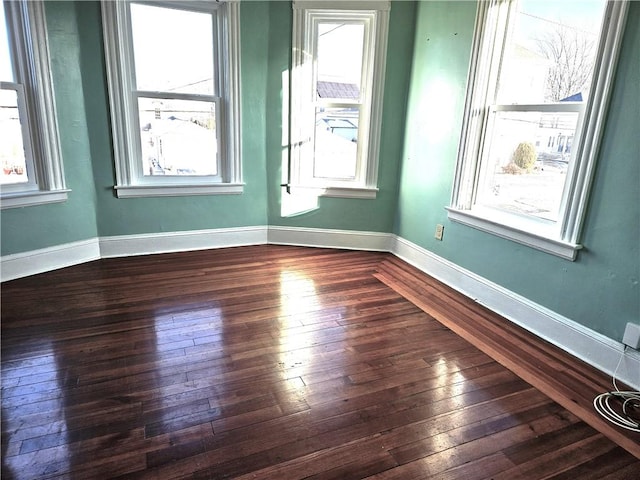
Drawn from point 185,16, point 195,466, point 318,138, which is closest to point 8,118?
point 185,16

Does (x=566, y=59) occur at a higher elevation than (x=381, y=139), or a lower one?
higher

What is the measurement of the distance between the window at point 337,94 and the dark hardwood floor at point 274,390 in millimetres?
1400

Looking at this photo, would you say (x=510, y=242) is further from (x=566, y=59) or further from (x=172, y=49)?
(x=172, y=49)

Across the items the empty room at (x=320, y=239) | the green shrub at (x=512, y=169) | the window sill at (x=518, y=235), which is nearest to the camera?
the empty room at (x=320, y=239)

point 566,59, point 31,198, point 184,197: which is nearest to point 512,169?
point 566,59

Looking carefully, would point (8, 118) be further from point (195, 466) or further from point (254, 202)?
point (195, 466)

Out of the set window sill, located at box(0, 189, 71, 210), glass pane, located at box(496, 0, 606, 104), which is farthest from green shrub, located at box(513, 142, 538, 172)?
window sill, located at box(0, 189, 71, 210)

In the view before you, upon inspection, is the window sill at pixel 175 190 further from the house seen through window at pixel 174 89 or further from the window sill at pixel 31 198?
the window sill at pixel 31 198

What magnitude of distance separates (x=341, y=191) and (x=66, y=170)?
239 cm

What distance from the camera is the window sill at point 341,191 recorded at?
401cm

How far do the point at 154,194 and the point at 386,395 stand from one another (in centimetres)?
281

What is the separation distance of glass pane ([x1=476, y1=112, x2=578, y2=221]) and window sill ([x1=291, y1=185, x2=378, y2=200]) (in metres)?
1.15

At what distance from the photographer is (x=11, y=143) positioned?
10.1ft

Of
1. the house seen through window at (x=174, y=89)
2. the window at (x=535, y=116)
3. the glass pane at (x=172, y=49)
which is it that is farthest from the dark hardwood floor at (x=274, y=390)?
the glass pane at (x=172, y=49)
